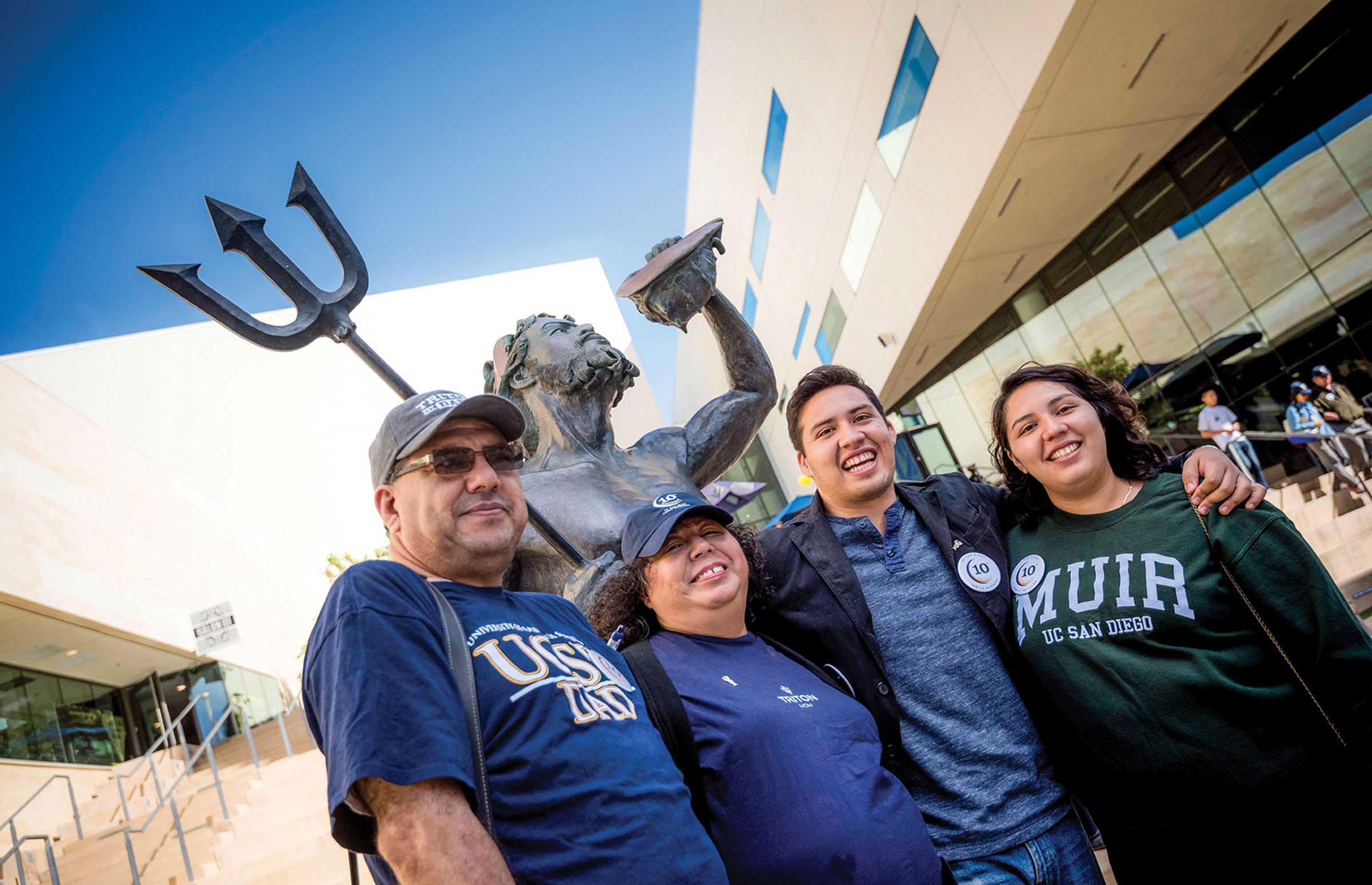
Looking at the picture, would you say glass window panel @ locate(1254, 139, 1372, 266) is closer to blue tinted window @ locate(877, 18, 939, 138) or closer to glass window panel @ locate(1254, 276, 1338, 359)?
glass window panel @ locate(1254, 276, 1338, 359)

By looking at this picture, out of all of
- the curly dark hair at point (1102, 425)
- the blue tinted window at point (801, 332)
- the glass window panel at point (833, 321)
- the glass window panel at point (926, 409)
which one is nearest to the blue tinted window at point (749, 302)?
the blue tinted window at point (801, 332)

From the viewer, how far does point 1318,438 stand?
725 centimetres

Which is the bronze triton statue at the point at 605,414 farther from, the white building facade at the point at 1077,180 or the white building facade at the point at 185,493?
the white building facade at the point at 185,493

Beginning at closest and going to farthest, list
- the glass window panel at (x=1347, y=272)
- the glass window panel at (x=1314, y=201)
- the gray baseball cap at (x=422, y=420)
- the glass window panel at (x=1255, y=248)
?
the gray baseball cap at (x=422, y=420) → the glass window panel at (x=1347, y=272) → the glass window panel at (x=1314, y=201) → the glass window panel at (x=1255, y=248)

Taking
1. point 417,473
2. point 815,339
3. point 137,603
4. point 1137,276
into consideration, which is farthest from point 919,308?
point 137,603

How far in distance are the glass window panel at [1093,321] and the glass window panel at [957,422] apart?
147 inches

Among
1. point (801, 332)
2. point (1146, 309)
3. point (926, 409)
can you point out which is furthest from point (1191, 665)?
point (926, 409)

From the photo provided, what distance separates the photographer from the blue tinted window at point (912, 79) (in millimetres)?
10094

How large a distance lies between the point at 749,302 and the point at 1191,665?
793 inches

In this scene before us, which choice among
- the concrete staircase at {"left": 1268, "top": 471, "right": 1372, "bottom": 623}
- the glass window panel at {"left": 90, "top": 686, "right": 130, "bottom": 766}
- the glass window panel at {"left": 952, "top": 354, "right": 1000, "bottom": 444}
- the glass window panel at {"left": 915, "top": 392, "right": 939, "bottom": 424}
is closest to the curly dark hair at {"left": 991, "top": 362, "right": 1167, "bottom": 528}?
the concrete staircase at {"left": 1268, "top": 471, "right": 1372, "bottom": 623}

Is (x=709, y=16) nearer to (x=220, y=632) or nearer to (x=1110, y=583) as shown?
(x=220, y=632)

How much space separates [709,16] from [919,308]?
824cm

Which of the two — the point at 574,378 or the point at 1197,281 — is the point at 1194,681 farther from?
the point at 1197,281

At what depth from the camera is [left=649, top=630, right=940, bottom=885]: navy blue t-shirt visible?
1.60 meters
